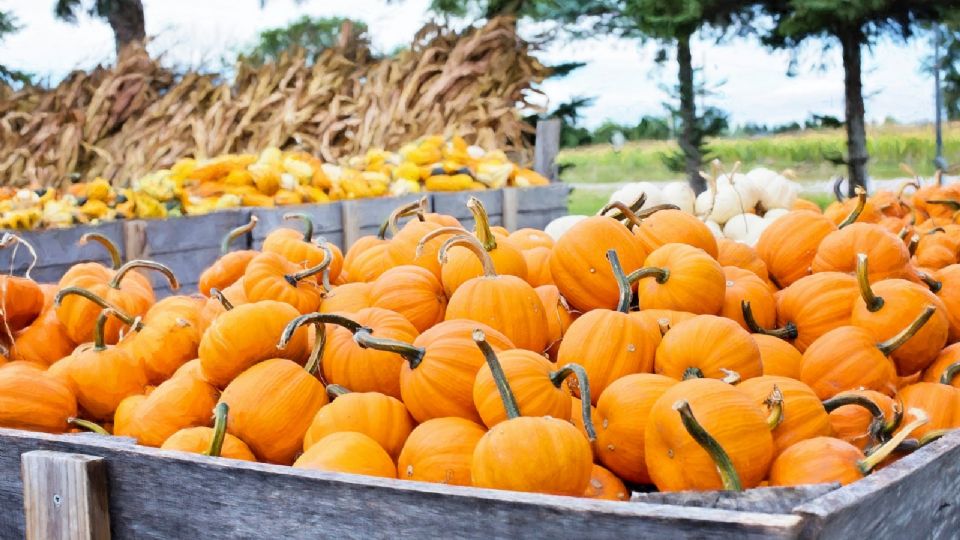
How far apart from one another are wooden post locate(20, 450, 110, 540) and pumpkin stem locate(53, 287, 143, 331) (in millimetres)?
691

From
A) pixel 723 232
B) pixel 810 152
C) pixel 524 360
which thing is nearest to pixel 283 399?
pixel 524 360

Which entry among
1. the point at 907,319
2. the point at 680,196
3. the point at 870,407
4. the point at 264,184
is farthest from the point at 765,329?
the point at 264,184

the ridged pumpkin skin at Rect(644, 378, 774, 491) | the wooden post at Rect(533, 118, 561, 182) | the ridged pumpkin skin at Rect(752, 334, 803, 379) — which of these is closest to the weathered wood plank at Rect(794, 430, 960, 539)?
the ridged pumpkin skin at Rect(644, 378, 774, 491)

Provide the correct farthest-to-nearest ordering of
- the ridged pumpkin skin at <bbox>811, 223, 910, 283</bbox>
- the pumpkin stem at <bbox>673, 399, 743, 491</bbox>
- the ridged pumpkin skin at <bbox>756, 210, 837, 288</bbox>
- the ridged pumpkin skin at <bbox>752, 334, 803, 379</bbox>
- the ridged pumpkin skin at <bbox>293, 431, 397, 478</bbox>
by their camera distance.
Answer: the ridged pumpkin skin at <bbox>756, 210, 837, 288</bbox>
the ridged pumpkin skin at <bbox>811, 223, 910, 283</bbox>
the ridged pumpkin skin at <bbox>752, 334, 803, 379</bbox>
the ridged pumpkin skin at <bbox>293, 431, 397, 478</bbox>
the pumpkin stem at <bbox>673, 399, 743, 491</bbox>

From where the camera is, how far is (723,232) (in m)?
4.44

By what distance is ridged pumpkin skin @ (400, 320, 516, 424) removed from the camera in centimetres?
166

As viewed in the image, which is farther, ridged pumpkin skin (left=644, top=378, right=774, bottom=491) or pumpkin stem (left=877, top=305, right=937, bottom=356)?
pumpkin stem (left=877, top=305, right=937, bottom=356)

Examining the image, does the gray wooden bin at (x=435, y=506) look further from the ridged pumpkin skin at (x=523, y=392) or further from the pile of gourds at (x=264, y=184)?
the pile of gourds at (x=264, y=184)

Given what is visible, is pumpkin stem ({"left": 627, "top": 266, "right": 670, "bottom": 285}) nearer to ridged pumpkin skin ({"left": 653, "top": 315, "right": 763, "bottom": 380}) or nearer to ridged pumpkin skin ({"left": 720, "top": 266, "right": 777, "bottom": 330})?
ridged pumpkin skin ({"left": 720, "top": 266, "right": 777, "bottom": 330})

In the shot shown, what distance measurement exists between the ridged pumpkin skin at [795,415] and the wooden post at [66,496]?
1015 mm

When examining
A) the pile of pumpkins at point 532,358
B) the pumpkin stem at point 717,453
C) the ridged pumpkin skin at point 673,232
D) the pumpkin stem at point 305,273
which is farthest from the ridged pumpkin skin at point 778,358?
the pumpkin stem at point 305,273

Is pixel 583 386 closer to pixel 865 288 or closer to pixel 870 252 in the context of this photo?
pixel 865 288

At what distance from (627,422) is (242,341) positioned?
2.48 ft

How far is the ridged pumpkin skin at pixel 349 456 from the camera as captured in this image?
150 cm
